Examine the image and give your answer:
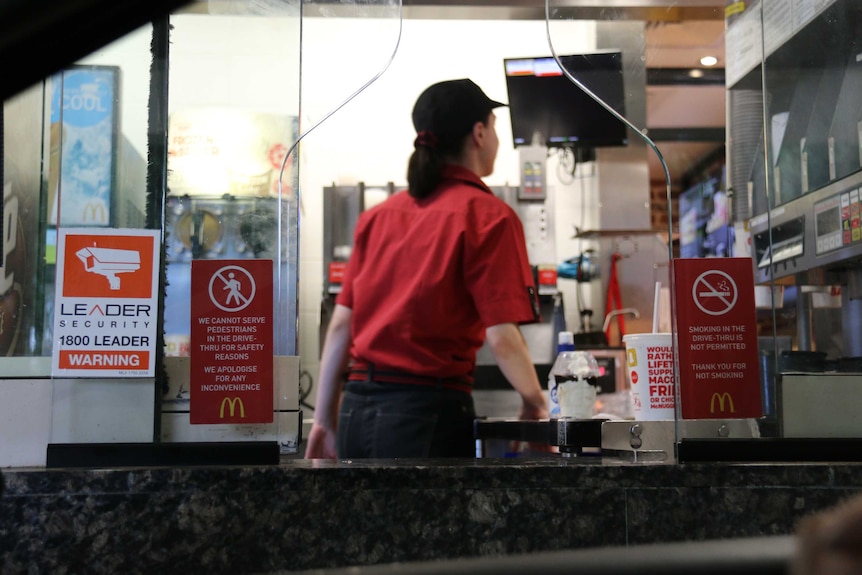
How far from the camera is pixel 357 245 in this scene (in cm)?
246

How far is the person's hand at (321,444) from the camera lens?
2.41m

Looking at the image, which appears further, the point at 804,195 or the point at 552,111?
the point at 552,111

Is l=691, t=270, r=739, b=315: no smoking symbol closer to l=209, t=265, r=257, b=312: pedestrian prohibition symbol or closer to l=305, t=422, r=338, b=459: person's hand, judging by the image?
l=209, t=265, r=257, b=312: pedestrian prohibition symbol

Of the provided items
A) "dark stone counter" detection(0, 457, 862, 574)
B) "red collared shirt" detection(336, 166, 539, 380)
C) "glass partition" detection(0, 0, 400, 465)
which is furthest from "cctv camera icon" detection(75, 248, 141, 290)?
"red collared shirt" detection(336, 166, 539, 380)

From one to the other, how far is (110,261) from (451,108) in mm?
1387

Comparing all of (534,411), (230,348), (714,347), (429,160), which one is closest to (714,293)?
(714,347)

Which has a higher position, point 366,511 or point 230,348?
point 230,348

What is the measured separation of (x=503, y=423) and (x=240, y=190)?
0.91 m

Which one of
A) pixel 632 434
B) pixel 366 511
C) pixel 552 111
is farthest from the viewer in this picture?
pixel 552 111

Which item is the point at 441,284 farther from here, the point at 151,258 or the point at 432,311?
the point at 151,258

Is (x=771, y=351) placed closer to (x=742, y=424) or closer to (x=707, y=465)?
(x=742, y=424)

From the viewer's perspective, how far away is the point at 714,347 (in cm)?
127

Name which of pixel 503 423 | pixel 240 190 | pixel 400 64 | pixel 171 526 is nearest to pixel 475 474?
pixel 171 526

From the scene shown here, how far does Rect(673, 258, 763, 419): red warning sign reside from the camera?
4.15 ft
